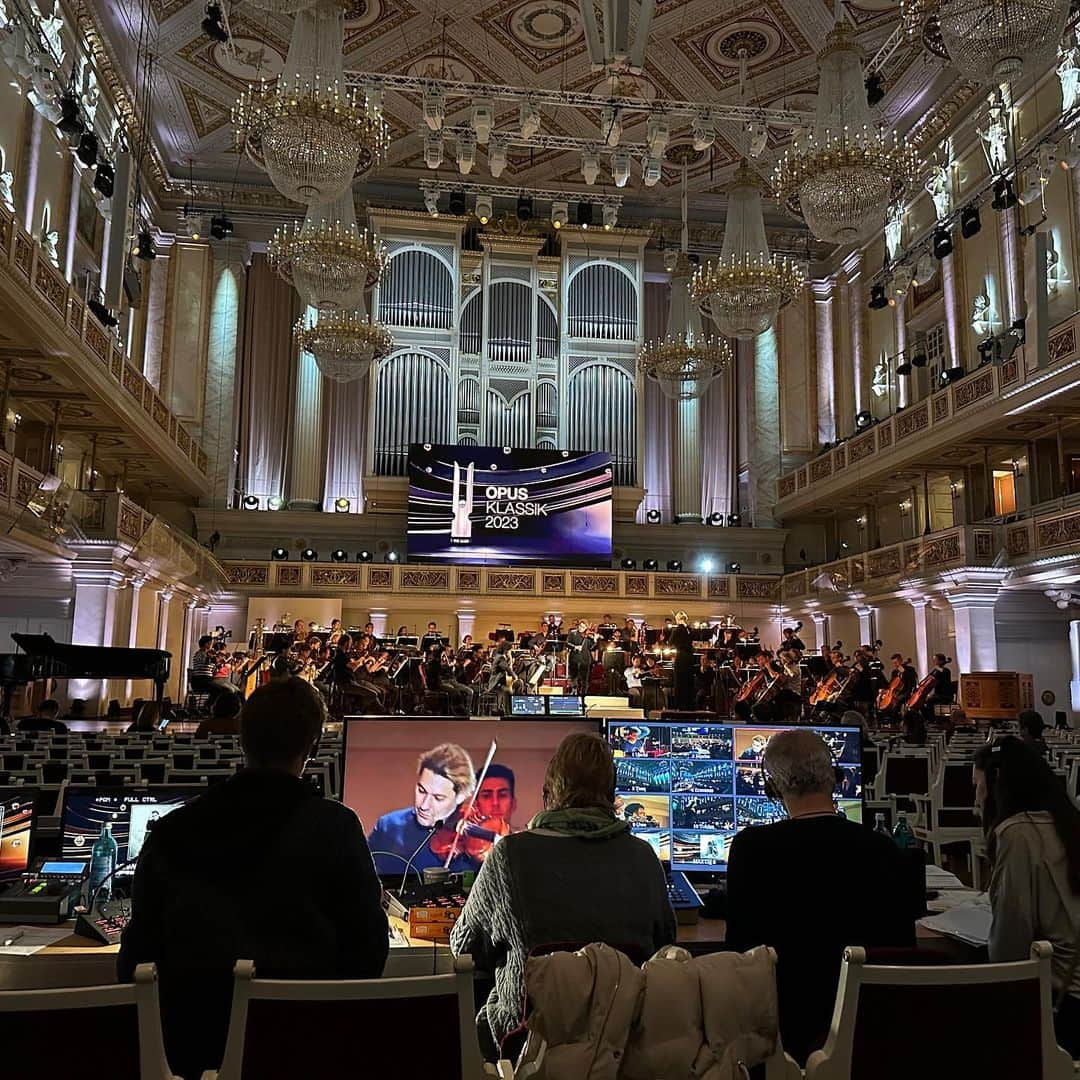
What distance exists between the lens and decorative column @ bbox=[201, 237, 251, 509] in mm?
A: 22312

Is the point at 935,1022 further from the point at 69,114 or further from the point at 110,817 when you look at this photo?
the point at 69,114

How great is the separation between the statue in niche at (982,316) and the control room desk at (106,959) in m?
16.9

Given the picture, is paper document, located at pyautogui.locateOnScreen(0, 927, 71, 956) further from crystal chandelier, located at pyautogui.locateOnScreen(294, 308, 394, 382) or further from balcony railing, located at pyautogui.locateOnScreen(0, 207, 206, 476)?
crystal chandelier, located at pyautogui.locateOnScreen(294, 308, 394, 382)

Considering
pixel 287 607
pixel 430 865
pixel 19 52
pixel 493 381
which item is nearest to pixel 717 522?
pixel 493 381

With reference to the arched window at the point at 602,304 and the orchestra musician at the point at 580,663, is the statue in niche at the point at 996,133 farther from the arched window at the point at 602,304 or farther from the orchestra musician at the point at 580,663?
the orchestra musician at the point at 580,663

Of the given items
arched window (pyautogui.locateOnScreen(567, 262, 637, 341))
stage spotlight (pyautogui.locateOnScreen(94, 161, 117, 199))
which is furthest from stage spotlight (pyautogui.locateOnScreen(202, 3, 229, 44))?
arched window (pyautogui.locateOnScreen(567, 262, 637, 341))

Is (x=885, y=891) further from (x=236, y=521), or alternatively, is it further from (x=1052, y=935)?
(x=236, y=521)

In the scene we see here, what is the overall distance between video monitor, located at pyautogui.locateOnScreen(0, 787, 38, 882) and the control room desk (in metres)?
0.60

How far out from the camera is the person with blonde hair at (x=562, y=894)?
2057 millimetres

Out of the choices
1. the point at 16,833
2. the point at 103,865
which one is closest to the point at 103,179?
the point at 16,833

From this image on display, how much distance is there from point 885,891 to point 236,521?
20957 mm

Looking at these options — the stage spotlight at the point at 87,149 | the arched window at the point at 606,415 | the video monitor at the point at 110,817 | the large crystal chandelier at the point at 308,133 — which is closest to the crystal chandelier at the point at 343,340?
the stage spotlight at the point at 87,149

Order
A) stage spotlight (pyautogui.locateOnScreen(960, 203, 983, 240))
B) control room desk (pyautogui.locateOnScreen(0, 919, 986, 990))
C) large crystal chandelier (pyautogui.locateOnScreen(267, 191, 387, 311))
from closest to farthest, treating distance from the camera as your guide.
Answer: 1. control room desk (pyautogui.locateOnScreen(0, 919, 986, 990))
2. large crystal chandelier (pyautogui.locateOnScreen(267, 191, 387, 311))
3. stage spotlight (pyautogui.locateOnScreen(960, 203, 983, 240))

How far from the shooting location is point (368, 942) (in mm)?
1952
